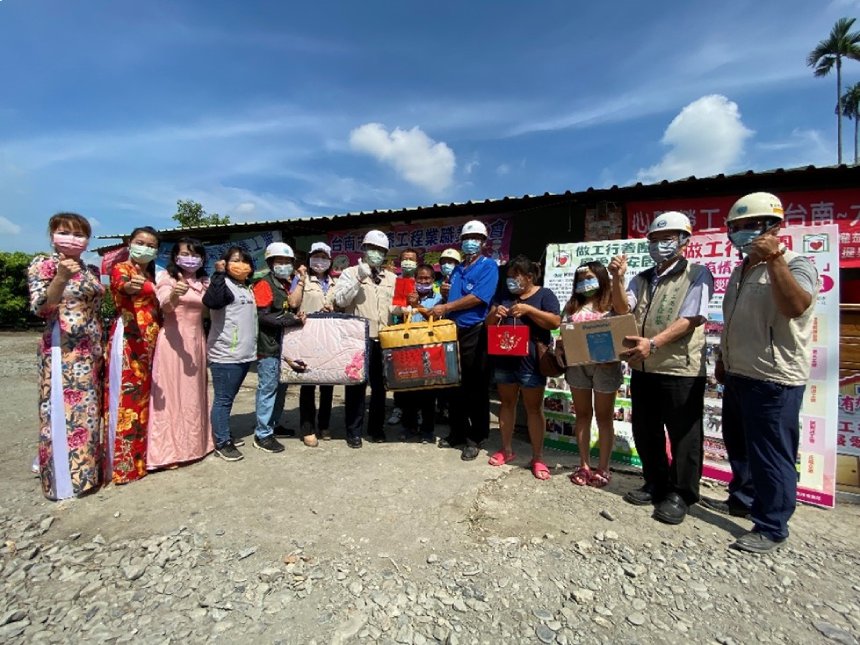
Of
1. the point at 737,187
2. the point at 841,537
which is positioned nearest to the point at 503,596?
the point at 841,537

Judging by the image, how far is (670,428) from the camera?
119 inches

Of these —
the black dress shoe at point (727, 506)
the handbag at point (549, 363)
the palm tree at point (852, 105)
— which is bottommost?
the black dress shoe at point (727, 506)

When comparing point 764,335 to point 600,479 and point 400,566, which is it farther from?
point 400,566

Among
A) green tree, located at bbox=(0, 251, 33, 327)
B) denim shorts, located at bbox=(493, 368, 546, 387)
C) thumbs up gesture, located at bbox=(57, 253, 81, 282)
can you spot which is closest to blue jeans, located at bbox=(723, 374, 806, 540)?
denim shorts, located at bbox=(493, 368, 546, 387)

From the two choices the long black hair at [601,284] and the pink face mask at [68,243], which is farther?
the long black hair at [601,284]

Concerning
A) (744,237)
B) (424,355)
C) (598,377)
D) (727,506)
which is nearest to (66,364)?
(424,355)

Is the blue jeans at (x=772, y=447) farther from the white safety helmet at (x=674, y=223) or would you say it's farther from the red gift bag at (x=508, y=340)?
the red gift bag at (x=508, y=340)

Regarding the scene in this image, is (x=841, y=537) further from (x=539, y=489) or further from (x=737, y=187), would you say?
(x=737, y=187)

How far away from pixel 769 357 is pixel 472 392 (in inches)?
92.8

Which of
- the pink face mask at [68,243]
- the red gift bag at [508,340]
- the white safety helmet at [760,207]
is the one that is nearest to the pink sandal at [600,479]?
the red gift bag at [508,340]

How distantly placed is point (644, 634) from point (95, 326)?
13.2 ft

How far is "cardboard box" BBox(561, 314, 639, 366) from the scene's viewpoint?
299 centimetres

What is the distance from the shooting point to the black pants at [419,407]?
4.69 m

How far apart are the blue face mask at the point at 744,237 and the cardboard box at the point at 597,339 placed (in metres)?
0.73
